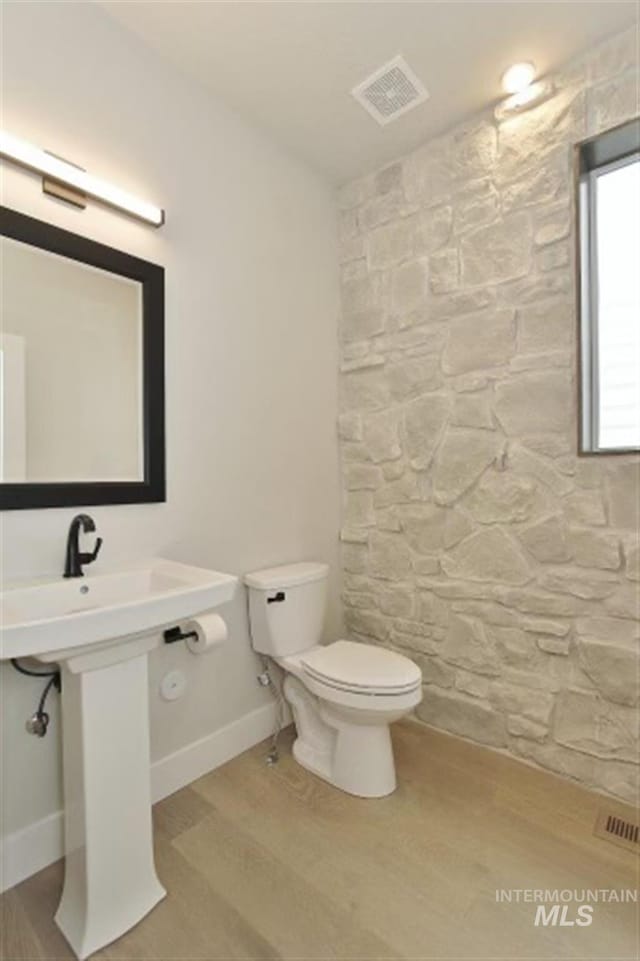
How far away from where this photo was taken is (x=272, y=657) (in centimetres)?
188

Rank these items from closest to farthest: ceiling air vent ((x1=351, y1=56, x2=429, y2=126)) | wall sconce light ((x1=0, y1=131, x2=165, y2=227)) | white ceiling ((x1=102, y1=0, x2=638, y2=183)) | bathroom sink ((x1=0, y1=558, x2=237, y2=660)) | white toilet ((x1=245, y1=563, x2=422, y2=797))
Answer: bathroom sink ((x1=0, y1=558, x2=237, y2=660))
wall sconce light ((x1=0, y1=131, x2=165, y2=227))
white ceiling ((x1=102, y1=0, x2=638, y2=183))
white toilet ((x1=245, y1=563, x2=422, y2=797))
ceiling air vent ((x1=351, y1=56, x2=429, y2=126))

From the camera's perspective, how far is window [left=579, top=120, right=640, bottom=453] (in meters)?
1.64

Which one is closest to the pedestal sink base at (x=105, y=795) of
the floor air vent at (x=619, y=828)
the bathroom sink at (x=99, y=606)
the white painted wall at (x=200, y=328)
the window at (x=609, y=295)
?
the bathroom sink at (x=99, y=606)

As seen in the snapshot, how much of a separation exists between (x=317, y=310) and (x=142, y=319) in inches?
36.1

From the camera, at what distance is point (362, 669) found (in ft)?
5.42

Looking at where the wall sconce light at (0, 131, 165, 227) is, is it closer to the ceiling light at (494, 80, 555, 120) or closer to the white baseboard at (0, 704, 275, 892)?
the ceiling light at (494, 80, 555, 120)

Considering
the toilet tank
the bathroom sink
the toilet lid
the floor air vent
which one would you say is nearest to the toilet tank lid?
the toilet tank

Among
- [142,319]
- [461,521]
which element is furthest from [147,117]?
[461,521]

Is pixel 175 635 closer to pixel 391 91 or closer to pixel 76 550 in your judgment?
pixel 76 550

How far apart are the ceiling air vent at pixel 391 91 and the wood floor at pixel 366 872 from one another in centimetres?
257

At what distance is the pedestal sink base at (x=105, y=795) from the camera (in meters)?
1.12

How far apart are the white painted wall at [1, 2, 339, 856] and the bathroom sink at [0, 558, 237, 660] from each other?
4.0 inches

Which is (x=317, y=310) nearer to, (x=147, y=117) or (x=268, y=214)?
(x=268, y=214)

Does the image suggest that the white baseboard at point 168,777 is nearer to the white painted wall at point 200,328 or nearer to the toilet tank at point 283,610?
the white painted wall at point 200,328
